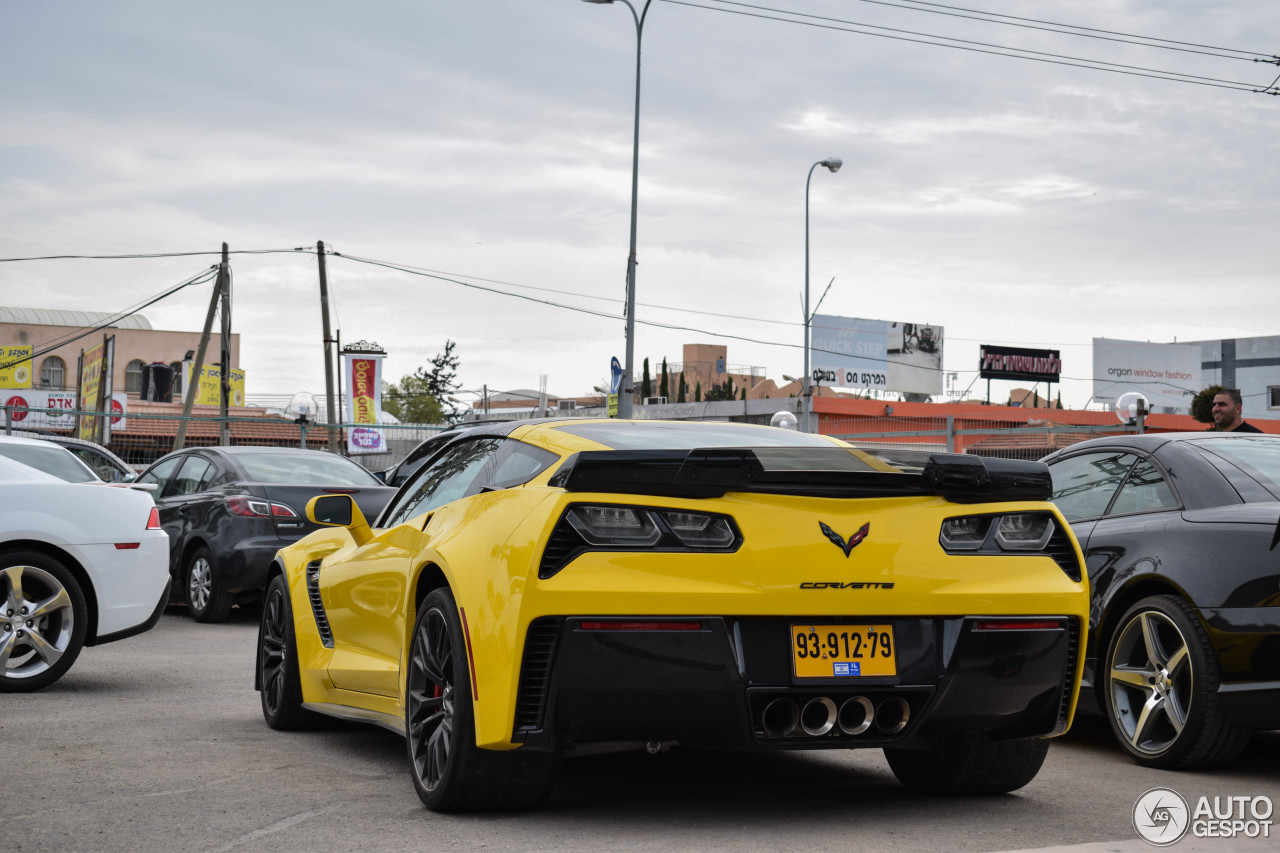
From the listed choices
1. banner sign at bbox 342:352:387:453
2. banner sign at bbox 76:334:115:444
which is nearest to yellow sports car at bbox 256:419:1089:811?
banner sign at bbox 76:334:115:444

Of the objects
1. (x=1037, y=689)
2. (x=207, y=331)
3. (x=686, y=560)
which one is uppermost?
(x=207, y=331)

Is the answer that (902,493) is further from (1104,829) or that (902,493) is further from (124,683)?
(124,683)

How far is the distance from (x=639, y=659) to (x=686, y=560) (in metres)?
0.32

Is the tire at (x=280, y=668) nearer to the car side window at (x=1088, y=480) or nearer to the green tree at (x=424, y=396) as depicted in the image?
the car side window at (x=1088, y=480)

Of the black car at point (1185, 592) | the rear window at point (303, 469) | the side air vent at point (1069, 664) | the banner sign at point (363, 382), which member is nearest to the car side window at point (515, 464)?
the side air vent at point (1069, 664)

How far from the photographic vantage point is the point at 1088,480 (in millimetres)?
6746

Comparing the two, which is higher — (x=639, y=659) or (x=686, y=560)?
(x=686, y=560)

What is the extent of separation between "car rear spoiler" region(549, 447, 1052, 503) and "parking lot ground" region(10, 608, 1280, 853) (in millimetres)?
1055

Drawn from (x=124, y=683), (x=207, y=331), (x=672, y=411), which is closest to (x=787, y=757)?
(x=124, y=683)

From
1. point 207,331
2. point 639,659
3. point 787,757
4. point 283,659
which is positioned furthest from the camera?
point 207,331

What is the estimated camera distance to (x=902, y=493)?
4.40 m

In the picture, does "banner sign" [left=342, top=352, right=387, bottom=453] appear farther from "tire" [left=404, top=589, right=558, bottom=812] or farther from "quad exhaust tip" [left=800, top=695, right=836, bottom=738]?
"quad exhaust tip" [left=800, top=695, right=836, bottom=738]

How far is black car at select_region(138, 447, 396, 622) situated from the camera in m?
11.7

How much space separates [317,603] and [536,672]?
7.73ft
